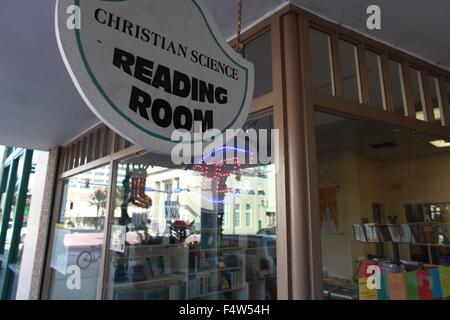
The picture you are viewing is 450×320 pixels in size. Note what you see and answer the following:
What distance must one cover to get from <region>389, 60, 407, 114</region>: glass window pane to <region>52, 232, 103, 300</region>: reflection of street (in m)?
2.72

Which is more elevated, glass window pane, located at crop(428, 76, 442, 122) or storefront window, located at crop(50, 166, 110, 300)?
glass window pane, located at crop(428, 76, 442, 122)

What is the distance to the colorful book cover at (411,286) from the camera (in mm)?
1695

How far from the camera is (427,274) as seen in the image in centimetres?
183

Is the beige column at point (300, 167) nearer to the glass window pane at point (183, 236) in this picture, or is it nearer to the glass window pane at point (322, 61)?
the glass window pane at point (322, 61)

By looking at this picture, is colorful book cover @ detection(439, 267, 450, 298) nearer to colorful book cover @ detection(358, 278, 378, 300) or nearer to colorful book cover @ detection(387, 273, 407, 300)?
colorful book cover @ detection(387, 273, 407, 300)

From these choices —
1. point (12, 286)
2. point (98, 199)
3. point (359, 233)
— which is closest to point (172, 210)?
point (98, 199)

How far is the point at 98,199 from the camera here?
3525 mm

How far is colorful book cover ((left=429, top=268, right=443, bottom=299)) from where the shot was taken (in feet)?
5.79

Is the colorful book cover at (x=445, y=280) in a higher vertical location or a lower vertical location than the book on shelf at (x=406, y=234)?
lower

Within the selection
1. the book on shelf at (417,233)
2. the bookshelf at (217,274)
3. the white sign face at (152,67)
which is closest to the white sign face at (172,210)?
the bookshelf at (217,274)

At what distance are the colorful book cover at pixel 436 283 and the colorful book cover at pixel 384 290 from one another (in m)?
0.30

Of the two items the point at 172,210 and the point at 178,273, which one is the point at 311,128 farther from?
the point at 178,273

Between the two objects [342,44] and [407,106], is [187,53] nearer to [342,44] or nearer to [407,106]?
[342,44]

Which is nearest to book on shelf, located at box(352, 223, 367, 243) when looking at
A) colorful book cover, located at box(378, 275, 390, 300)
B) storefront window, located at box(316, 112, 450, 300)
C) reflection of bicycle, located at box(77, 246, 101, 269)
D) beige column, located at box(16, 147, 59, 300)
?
storefront window, located at box(316, 112, 450, 300)
